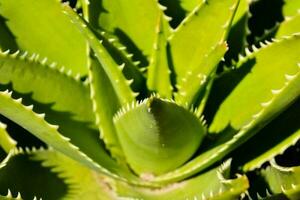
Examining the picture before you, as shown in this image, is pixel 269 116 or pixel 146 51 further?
pixel 146 51

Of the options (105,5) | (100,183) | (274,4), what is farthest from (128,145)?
(274,4)

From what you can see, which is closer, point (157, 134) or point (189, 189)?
point (157, 134)

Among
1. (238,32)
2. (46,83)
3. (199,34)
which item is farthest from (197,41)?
(46,83)

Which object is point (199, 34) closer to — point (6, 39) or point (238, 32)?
point (238, 32)

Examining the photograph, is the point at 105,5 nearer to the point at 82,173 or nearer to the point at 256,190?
the point at 82,173

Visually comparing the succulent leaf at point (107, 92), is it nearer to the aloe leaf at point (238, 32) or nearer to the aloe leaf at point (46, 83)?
the aloe leaf at point (46, 83)

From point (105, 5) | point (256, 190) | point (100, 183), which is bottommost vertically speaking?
point (256, 190)
